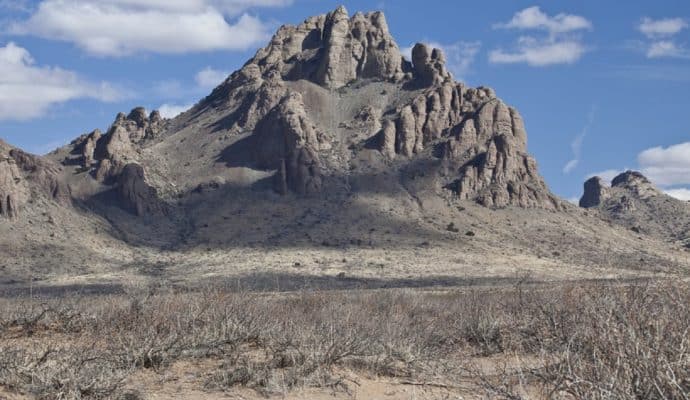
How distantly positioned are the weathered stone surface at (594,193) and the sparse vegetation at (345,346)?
467ft

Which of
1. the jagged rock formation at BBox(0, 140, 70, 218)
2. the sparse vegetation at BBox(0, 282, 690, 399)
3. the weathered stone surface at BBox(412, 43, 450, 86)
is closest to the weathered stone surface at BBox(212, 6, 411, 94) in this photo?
the weathered stone surface at BBox(412, 43, 450, 86)

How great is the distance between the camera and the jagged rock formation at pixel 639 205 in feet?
437

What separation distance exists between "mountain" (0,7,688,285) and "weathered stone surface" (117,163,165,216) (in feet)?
0.57

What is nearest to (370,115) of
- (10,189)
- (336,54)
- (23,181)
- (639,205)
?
(336,54)

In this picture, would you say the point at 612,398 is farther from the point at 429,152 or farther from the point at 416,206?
the point at 429,152

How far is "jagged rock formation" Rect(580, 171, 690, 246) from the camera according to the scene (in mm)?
133250

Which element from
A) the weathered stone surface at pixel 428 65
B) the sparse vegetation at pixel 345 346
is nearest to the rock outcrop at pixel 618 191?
the weathered stone surface at pixel 428 65

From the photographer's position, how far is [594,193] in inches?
6393

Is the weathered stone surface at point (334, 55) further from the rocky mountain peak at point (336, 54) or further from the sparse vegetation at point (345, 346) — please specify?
the sparse vegetation at point (345, 346)

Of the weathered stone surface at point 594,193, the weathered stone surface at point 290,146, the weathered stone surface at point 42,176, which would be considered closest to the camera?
the weathered stone surface at point 42,176

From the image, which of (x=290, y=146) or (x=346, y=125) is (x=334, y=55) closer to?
(x=346, y=125)

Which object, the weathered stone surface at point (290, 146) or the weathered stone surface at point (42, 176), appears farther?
the weathered stone surface at point (290, 146)

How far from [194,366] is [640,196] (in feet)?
494

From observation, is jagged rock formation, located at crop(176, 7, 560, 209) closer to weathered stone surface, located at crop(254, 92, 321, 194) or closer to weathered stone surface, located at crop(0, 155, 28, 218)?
weathered stone surface, located at crop(254, 92, 321, 194)
